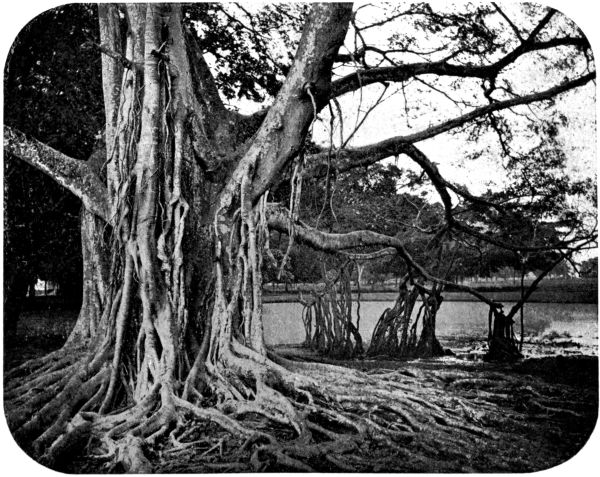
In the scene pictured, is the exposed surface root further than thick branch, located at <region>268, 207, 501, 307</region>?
No

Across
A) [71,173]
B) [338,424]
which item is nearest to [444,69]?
[338,424]

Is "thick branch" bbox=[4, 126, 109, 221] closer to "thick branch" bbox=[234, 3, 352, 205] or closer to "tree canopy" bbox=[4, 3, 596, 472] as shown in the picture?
"tree canopy" bbox=[4, 3, 596, 472]

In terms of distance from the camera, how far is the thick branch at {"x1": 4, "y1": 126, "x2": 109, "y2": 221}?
13.2 ft

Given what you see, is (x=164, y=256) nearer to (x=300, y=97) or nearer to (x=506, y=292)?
(x=300, y=97)

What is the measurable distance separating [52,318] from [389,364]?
1898 mm

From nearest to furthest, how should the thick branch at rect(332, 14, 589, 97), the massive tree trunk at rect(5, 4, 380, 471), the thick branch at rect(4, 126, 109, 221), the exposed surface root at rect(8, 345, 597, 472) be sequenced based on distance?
1. the exposed surface root at rect(8, 345, 597, 472)
2. the massive tree trunk at rect(5, 4, 380, 471)
3. the thick branch at rect(332, 14, 589, 97)
4. the thick branch at rect(4, 126, 109, 221)

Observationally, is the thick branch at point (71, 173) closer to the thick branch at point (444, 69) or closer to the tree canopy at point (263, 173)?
the tree canopy at point (263, 173)

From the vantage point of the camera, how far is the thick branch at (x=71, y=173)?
4031 mm

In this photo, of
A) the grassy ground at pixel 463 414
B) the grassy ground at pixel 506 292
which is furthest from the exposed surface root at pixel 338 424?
the grassy ground at pixel 506 292

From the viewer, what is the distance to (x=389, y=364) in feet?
13.2

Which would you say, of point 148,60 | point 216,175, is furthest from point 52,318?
point 148,60

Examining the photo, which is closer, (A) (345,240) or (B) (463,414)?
(B) (463,414)

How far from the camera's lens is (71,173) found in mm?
4109

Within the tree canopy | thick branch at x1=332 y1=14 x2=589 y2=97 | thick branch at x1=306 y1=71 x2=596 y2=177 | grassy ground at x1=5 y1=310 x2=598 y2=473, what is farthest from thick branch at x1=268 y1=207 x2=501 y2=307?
thick branch at x1=332 y1=14 x2=589 y2=97
